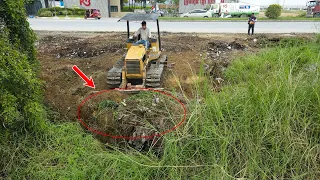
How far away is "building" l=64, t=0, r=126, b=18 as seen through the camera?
111ft

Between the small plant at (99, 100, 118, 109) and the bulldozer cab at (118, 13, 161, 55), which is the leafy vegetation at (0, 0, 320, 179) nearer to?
the small plant at (99, 100, 118, 109)

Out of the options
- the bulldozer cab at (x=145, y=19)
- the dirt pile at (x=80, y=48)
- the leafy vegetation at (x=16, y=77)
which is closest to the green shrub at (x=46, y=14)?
the dirt pile at (x=80, y=48)

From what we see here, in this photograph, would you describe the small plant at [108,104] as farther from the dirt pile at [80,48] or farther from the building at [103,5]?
the building at [103,5]

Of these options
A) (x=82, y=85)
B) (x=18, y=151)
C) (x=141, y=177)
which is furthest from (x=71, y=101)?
(x=141, y=177)

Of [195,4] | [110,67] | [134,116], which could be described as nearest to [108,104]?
[134,116]

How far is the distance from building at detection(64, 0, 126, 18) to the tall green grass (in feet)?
106

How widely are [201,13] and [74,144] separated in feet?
88.9

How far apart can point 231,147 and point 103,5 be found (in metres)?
33.6

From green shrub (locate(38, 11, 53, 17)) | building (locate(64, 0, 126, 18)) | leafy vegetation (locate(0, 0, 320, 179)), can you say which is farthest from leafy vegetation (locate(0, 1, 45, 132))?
building (locate(64, 0, 126, 18))

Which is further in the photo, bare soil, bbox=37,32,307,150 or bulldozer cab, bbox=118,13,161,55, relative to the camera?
bulldozer cab, bbox=118,13,161,55

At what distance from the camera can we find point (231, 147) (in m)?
3.54

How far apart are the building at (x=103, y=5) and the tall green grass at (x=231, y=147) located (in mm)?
32205

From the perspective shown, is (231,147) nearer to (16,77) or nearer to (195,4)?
(16,77)

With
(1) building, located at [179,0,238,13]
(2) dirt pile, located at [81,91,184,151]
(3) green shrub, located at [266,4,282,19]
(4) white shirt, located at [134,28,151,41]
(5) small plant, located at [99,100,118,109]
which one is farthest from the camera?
(1) building, located at [179,0,238,13]
